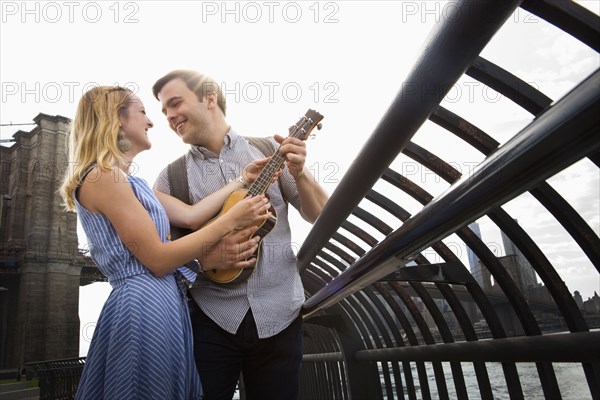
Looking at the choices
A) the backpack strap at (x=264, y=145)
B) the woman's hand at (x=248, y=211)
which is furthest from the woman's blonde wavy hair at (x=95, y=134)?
the backpack strap at (x=264, y=145)

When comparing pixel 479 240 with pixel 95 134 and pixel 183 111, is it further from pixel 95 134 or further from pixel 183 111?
pixel 95 134

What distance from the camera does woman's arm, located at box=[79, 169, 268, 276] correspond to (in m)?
1.50

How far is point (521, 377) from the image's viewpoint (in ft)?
4.95

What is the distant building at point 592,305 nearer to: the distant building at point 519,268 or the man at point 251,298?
the distant building at point 519,268

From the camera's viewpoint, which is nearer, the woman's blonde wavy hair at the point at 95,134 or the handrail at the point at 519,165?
the handrail at the point at 519,165

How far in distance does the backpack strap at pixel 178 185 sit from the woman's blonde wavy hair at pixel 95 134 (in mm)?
320

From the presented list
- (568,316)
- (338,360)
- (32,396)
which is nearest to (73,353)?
(32,396)

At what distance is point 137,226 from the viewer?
4.91ft

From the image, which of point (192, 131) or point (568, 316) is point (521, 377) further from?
point (192, 131)

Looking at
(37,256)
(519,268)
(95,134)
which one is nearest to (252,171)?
(95,134)

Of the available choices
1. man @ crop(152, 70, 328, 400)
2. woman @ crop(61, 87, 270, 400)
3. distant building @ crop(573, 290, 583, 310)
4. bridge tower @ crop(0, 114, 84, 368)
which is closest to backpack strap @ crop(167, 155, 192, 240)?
man @ crop(152, 70, 328, 400)

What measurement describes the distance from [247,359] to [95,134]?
1.03 m

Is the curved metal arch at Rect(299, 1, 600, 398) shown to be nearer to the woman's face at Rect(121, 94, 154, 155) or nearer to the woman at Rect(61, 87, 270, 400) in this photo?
the woman at Rect(61, 87, 270, 400)

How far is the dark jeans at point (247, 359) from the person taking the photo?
1.73 m
